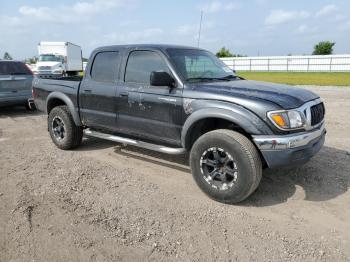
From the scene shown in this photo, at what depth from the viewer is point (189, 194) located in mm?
4262

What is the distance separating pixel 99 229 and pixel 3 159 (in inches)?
127

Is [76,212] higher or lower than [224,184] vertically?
lower

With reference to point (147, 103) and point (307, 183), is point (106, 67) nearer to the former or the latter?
point (147, 103)

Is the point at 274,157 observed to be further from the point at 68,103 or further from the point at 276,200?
the point at 68,103

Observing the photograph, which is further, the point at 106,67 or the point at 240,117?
the point at 106,67

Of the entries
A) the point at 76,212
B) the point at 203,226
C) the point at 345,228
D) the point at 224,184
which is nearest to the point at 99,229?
the point at 76,212

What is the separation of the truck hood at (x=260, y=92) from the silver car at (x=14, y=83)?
7262mm

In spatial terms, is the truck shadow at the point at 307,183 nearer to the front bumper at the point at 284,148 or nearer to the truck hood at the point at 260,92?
the front bumper at the point at 284,148

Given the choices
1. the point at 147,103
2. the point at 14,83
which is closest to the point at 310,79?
the point at 14,83

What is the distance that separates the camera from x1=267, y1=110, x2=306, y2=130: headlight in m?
3.63

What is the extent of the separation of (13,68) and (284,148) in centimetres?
913

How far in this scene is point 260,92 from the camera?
13.1 feet

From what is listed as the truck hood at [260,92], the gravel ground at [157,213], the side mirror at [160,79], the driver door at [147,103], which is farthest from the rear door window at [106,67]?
the truck hood at [260,92]

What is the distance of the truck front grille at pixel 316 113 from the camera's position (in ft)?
13.1
